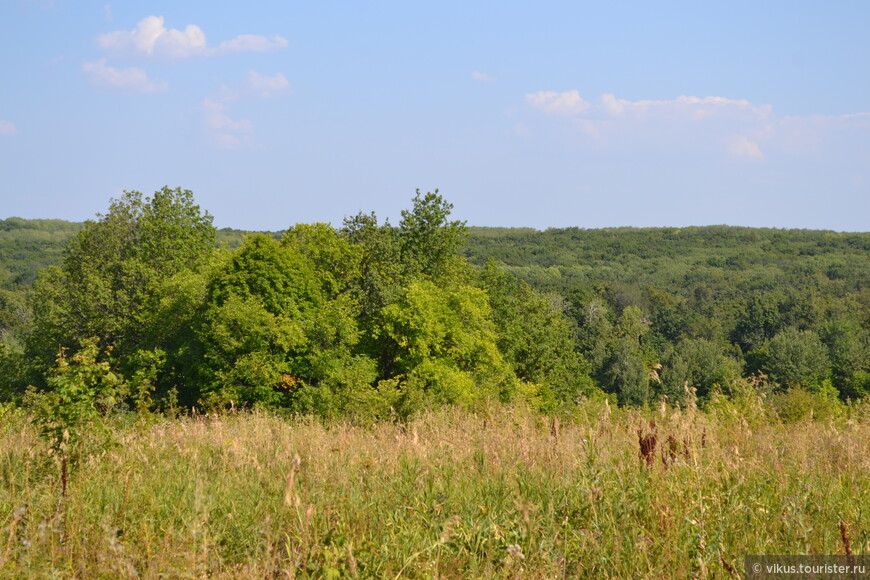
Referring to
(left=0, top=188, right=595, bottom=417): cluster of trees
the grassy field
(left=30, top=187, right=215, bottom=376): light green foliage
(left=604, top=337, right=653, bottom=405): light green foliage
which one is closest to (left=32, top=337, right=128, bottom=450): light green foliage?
the grassy field

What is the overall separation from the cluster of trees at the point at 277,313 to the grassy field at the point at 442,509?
15438 mm

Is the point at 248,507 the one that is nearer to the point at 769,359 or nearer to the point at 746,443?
the point at 746,443

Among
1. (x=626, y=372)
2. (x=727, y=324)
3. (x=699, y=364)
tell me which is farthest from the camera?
(x=727, y=324)

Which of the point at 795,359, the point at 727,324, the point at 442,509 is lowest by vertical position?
the point at 795,359

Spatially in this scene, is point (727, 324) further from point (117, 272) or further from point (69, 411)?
point (69, 411)

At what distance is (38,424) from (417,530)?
331 centimetres

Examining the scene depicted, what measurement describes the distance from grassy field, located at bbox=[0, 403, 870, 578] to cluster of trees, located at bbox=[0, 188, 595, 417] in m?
15.4

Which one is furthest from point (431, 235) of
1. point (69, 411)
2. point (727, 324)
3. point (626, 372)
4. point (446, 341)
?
point (727, 324)

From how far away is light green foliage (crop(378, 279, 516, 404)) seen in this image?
30.0 metres

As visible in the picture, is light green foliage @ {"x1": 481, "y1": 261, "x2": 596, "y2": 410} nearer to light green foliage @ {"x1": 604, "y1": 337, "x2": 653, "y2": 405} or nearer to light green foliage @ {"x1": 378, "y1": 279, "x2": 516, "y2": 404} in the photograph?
light green foliage @ {"x1": 378, "y1": 279, "x2": 516, "y2": 404}

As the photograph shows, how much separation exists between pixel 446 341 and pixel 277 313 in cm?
769

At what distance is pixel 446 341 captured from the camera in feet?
106

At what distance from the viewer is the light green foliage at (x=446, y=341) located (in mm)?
30047

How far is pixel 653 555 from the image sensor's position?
3.81 metres
